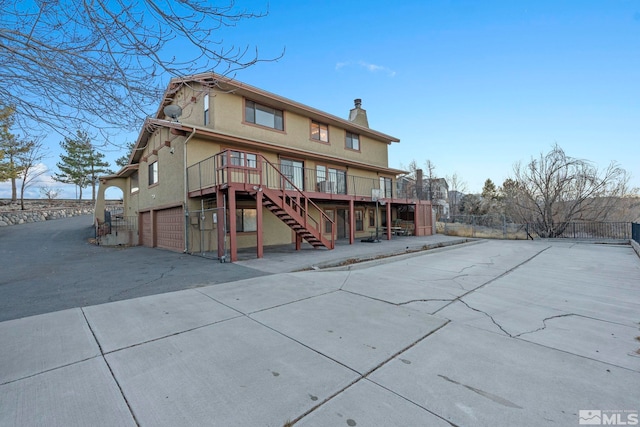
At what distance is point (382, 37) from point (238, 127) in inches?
276

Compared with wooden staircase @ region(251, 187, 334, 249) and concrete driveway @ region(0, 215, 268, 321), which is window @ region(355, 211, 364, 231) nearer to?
wooden staircase @ region(251, 187, 334, 249)

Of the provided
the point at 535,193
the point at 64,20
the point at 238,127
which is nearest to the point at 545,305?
the point at 64,20

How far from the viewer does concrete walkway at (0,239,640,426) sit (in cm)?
198

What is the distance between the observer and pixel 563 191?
16.5 meters

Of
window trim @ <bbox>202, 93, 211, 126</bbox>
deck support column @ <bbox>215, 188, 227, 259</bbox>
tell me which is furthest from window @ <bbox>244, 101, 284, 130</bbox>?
deck support column @ <bbox>215, 188, 227, 259</bbox>

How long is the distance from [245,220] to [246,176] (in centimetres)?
304

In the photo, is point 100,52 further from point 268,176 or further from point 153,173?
point 153,173

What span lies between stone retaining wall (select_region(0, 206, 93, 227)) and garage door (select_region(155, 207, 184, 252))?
15207 millimetres

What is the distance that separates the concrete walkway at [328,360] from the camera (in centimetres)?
198

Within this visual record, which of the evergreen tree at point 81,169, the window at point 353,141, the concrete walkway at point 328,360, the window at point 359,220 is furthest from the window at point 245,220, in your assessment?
the evergreen tree at point 81,169

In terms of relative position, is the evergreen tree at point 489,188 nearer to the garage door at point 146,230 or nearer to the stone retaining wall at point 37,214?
the garage door at point 146,230

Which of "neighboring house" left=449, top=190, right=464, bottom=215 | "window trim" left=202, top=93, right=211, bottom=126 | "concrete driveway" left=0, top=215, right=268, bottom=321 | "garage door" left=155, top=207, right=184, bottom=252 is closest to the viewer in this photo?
"concrete driveway" left=0, top=215, right=268, bottom=321

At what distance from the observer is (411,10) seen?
30.6 feet

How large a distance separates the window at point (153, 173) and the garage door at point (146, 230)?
6.22ft
